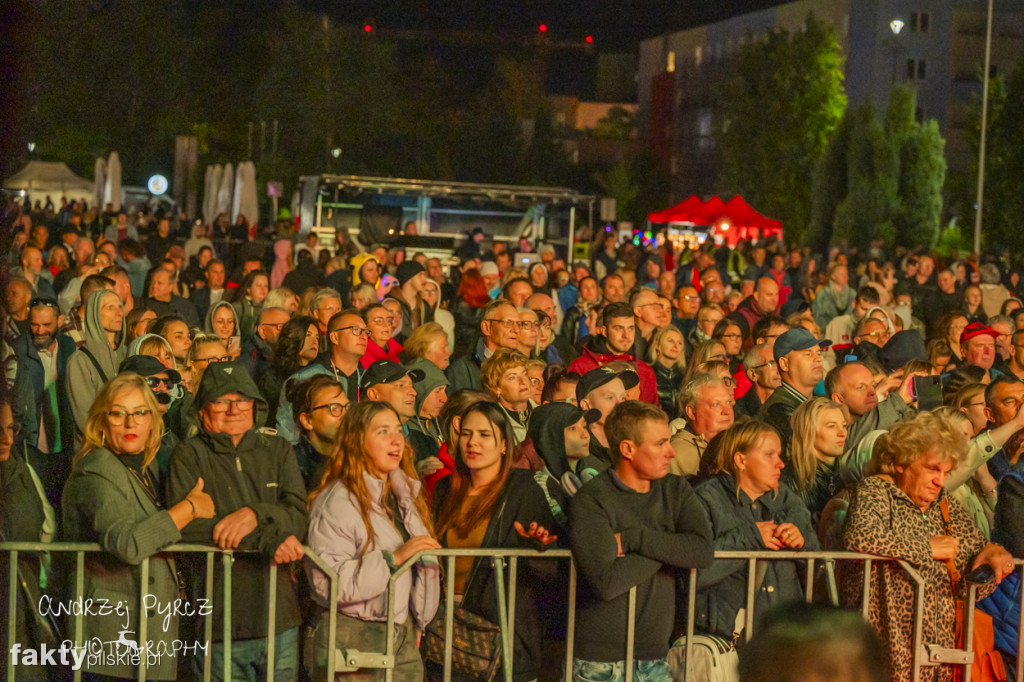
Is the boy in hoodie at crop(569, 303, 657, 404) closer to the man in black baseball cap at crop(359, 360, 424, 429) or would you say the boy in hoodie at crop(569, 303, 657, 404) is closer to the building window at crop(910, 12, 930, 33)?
the man in black baseball cap at crop(359, 360, 424, 429)

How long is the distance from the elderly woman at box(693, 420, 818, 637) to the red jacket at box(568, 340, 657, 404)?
106 inches

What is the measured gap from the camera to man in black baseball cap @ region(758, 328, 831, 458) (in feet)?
22.7

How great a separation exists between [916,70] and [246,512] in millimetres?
65936

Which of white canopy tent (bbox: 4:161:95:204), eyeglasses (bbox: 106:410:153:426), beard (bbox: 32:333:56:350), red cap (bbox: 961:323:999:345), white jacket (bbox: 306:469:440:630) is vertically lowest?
white jacket (bbox: 306:469:440:630)

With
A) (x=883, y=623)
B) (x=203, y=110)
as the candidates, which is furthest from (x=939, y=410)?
(x=203, y=110)

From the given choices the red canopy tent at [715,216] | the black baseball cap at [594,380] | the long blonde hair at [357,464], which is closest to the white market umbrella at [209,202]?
the red canopy tent at [715,216]

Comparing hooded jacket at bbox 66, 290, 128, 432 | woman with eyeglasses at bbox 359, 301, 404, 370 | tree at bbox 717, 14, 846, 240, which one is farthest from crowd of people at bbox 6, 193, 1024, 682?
tree at bbox 717, 14, 846, 240

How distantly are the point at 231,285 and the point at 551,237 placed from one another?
11431 mm

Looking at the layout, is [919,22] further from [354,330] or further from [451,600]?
[451,600]

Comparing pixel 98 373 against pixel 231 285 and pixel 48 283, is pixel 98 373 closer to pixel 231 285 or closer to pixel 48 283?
pixel 48 283

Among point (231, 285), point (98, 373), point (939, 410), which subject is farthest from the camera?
point (231, 285)

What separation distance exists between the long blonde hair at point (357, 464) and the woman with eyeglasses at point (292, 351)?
2701 millimetres

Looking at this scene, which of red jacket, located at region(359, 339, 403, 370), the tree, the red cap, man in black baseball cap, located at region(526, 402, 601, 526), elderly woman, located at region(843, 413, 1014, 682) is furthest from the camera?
the tree

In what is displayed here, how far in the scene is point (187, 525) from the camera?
4.77 meters
